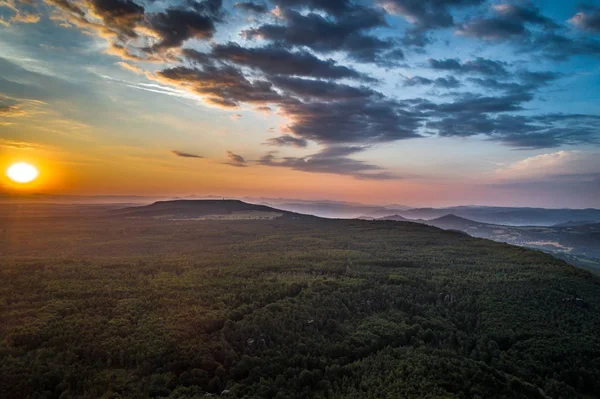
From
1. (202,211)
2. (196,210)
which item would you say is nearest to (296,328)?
(202,211)

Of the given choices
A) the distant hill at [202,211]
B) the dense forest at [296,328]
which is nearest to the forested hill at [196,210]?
the distant hill at [202,211]

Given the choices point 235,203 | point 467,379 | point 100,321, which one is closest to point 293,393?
point 467,379

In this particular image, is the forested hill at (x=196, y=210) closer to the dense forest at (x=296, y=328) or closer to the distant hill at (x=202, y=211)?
the distant hill at (x=202, y=211)

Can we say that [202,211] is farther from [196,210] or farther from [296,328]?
[296,328]

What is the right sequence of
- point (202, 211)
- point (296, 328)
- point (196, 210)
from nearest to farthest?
point (296, 328), point (202, 211), point (196, 210)

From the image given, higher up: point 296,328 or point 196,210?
point 196,210

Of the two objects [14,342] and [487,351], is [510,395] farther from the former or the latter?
[14,342]
